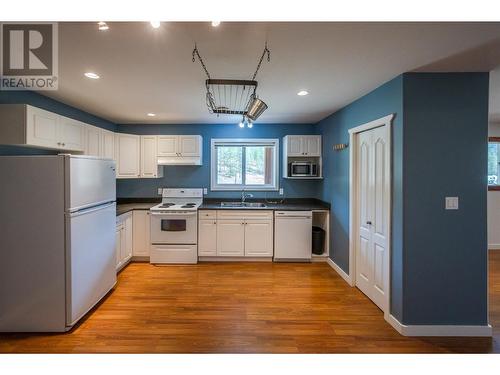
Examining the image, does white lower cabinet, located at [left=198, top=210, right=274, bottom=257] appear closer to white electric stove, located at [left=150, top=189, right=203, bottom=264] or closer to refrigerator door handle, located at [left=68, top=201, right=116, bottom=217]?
white electric stove, located at [left=150, top=189, right=203, bottom=264]

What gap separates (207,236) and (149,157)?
1.77 metres

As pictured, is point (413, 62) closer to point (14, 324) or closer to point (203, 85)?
point (203, 85)

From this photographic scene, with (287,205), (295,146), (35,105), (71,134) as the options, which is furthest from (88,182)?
(295,146)

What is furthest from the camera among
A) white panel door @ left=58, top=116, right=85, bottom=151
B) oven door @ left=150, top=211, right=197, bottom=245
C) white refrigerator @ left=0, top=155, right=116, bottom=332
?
oven door @ left=150, top=211, right=197, bottom=245

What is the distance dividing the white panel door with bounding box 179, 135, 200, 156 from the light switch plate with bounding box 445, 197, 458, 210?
3.74m

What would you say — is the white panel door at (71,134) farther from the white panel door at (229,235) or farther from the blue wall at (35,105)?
the white panel door at (229,235)

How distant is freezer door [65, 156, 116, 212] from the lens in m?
2.46

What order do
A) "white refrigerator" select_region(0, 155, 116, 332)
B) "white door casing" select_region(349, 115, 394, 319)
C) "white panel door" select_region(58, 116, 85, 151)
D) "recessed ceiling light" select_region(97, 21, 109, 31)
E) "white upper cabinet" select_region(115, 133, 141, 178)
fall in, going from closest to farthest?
"recessed ceiling light" select_region(97, 21, 109, 31), "white refrigerator" select_region(0, 155, 116, 332), "white door casing" select_region(349, 115, 394, 319), "white panel door" select_region(58, 116, 85, 151), "white upper cabinet" select_region(115, 133, 141, 178)

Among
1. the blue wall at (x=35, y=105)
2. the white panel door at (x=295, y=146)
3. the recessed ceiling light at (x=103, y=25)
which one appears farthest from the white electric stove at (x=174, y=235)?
the recessed ceiling light at (x=103, y=25)

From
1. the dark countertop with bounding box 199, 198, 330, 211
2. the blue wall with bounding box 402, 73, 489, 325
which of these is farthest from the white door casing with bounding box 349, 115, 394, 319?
the dark countertop with bounding box 199, 198, 330, 211

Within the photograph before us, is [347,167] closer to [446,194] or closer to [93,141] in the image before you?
[446,194]

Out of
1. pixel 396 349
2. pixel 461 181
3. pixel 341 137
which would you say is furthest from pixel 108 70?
pixel 396 349

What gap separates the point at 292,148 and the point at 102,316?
145 inches

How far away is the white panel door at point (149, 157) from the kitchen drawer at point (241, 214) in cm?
143
